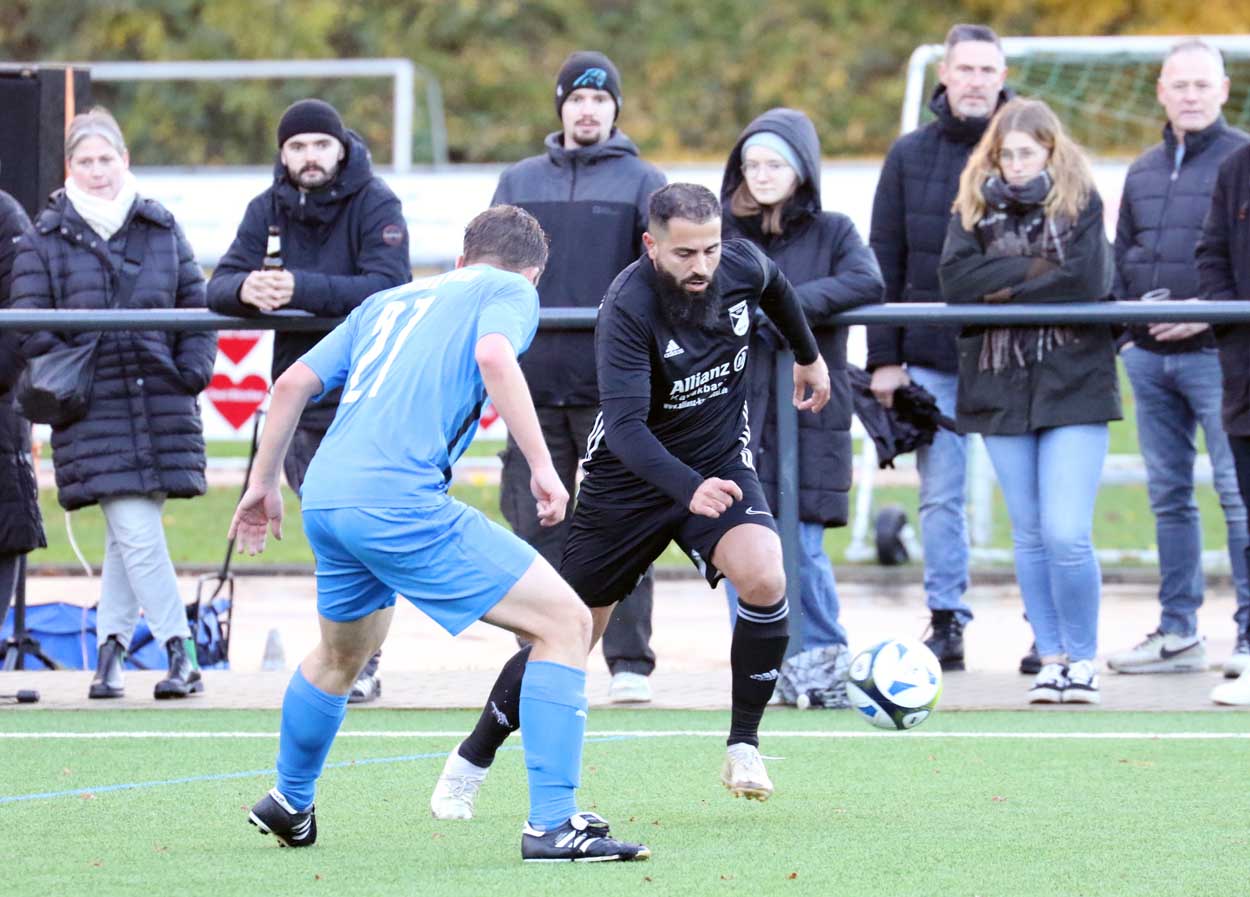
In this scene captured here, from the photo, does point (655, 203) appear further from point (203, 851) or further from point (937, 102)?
point (937, 102)

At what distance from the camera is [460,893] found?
5.00m

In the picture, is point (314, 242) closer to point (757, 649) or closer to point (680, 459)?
point (680, 459)

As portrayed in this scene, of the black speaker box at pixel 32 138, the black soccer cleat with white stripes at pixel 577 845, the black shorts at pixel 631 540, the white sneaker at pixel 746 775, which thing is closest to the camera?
the black soccer cleat with white stripes at pixel 577 845

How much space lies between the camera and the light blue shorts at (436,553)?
5.36 metres

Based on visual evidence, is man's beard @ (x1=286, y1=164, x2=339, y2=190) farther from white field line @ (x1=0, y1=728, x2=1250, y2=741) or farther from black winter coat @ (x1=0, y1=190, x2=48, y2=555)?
white field line @ (x1=0, y1=728, x2=1250, y2=741)

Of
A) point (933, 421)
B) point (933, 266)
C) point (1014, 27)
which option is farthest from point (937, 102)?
point (1014, 27)

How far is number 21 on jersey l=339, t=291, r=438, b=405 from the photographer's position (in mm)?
5480

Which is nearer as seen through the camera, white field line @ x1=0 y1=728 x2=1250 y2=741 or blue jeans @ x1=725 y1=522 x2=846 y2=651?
white field line @ x1=0 y1=728 x2=1250 y2=741

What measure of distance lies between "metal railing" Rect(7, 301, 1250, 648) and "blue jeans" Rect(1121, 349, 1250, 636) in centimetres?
56

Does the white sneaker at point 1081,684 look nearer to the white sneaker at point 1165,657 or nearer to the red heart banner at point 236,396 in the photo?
the white sneaker at point 1165,657

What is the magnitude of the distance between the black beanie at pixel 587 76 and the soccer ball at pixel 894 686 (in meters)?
2.62

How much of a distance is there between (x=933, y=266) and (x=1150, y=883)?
3973 mm

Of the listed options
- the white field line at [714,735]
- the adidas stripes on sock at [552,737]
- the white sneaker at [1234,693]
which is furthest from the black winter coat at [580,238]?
the adidas stripes on sock at [552,737]

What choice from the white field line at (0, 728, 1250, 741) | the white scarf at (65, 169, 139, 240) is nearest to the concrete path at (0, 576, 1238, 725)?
the white field line at (0, 728, 1250, 741)
